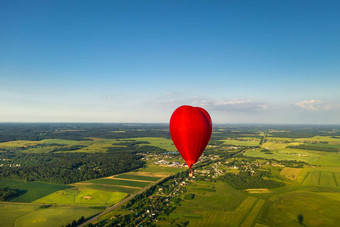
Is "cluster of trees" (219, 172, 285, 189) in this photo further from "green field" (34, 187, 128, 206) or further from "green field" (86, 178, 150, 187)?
"green field" (34, 187, 128, 206)

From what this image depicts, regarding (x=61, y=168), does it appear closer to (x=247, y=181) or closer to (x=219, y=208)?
(x=219, y=208)

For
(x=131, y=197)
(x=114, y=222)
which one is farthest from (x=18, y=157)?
(x=114, y=222)

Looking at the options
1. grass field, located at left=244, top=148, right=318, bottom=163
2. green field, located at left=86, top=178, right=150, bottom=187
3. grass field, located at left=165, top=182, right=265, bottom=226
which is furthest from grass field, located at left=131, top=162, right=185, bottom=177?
grass field, located at left=244, top=148, right=318, bottom=163

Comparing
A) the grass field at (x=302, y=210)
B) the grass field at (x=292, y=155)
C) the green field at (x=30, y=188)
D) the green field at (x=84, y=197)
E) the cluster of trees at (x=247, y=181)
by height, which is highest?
the grass field at (x=292, y=155)

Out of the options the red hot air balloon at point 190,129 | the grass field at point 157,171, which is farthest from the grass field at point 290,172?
the red hot air balloon at point 190,129

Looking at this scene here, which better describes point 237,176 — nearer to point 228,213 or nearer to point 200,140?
point 228,213

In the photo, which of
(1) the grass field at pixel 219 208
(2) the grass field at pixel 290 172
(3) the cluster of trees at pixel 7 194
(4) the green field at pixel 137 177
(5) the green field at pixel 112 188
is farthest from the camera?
(2) the grass field at pixel 290 172

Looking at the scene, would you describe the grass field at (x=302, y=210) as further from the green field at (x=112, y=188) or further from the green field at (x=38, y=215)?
the green field at (x=38, y=215)
